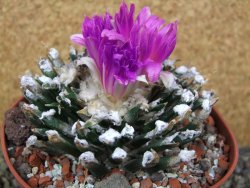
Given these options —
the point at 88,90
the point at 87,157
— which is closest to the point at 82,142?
the point at 87,157

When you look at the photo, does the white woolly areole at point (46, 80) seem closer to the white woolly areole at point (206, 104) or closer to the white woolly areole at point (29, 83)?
the white woolly areole at point (29, 83)

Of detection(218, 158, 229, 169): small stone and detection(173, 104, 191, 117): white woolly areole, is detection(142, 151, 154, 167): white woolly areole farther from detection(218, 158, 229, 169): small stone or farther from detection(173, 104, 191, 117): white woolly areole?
detection(218, 158, 229, 169): small stone

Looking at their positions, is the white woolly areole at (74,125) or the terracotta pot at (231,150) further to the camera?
the terracotta pot at (231,150)

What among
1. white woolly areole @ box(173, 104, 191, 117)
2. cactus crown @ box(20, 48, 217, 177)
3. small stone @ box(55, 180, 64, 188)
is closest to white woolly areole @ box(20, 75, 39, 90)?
cactus crown @ box(20, 48, 217, 177)

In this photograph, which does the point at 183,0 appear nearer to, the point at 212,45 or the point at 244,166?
the point at 212,45

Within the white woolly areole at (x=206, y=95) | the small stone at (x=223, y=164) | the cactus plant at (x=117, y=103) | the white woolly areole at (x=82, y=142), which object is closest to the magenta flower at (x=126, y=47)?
the cactus plant at (x=117, y=103)

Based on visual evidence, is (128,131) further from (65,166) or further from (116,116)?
(65,166)

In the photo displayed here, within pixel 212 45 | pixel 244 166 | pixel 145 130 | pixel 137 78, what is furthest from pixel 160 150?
pixel 212 45
